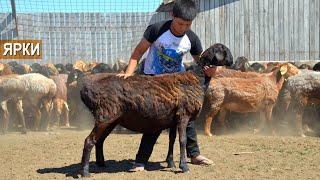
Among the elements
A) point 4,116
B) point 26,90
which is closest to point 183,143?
point 26,90

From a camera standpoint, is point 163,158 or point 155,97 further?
point 163,158

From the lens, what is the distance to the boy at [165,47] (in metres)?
7.21

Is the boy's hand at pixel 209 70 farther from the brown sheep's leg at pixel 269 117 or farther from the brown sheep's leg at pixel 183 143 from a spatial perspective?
the brown sheep's leg at pixel 269 117

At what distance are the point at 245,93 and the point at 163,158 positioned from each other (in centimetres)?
414

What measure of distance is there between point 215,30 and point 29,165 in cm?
1227

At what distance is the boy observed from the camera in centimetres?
721

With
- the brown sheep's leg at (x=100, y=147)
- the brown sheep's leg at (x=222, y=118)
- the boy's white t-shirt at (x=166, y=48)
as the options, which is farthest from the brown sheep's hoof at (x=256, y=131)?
the brown sheep's leg at (x=100, y=147)

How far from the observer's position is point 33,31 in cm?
2039

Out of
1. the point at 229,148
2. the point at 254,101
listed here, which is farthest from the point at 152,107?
the point at 254,101

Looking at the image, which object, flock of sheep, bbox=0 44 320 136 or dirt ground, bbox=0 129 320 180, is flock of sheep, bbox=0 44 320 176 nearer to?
flock of sheep, bbox=0 44 320 136

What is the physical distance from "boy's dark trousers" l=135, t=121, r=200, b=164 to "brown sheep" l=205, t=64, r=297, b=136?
4055 mm

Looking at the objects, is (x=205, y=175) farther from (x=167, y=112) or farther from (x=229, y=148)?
(x=229, y=148)

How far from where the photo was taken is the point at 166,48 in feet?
24.2

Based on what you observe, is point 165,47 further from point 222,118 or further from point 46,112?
point 46,112
